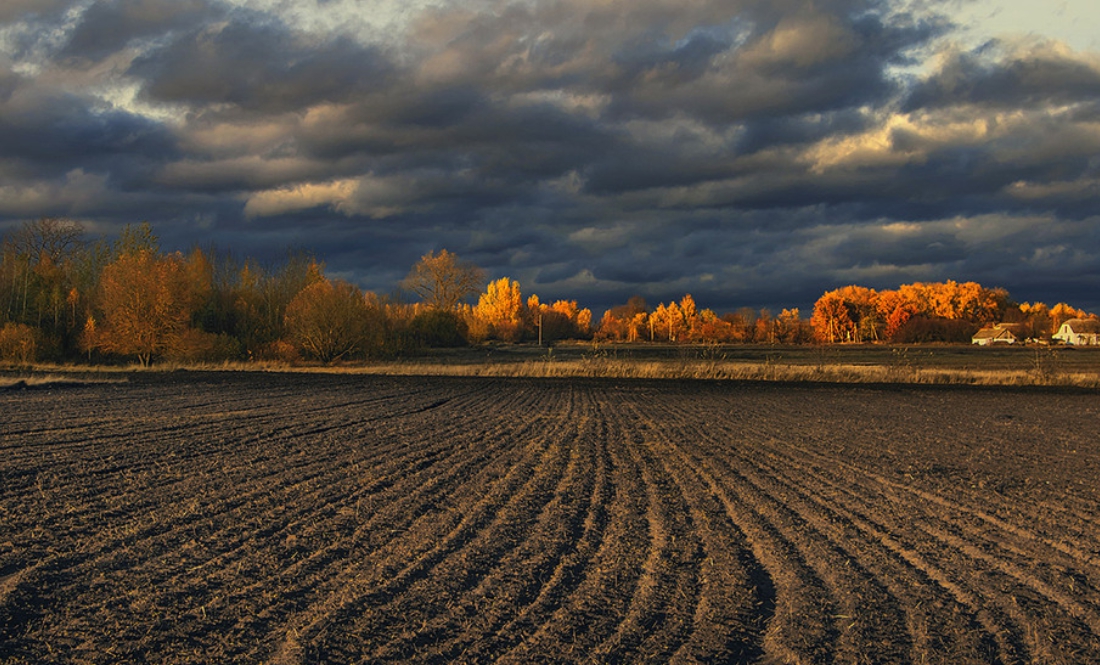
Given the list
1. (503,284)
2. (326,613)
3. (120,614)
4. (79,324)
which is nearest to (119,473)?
(120,614)

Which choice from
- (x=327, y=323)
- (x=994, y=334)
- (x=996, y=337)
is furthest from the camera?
(x=994, y=334)

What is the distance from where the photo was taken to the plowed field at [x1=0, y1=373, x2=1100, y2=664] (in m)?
5.32

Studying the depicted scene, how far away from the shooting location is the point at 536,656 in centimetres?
496

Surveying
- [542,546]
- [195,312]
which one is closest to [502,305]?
[195,312]

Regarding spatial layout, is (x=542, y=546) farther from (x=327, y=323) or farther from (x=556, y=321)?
(x=556, y=321)

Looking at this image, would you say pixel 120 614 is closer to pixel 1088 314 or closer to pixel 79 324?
pixel 79 324

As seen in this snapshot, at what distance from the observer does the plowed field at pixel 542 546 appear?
210 inches

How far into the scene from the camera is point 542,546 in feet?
25.5

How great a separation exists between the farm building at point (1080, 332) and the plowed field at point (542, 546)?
123664 mm

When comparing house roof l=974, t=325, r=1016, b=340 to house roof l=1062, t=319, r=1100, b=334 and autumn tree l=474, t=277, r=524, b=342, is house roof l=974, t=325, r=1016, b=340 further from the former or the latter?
autumn tree l=474, t=277, r=524, b=342

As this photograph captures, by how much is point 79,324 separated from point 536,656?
68688 mm

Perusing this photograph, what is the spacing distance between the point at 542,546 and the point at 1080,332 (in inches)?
5669

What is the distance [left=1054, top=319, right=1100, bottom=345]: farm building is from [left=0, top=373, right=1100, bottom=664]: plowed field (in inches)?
4869

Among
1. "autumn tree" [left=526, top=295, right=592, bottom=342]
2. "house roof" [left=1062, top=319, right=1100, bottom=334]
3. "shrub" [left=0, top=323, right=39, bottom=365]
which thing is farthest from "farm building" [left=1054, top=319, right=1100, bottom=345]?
"shrub" [left=0, top=323, right=39, bottom=365]
